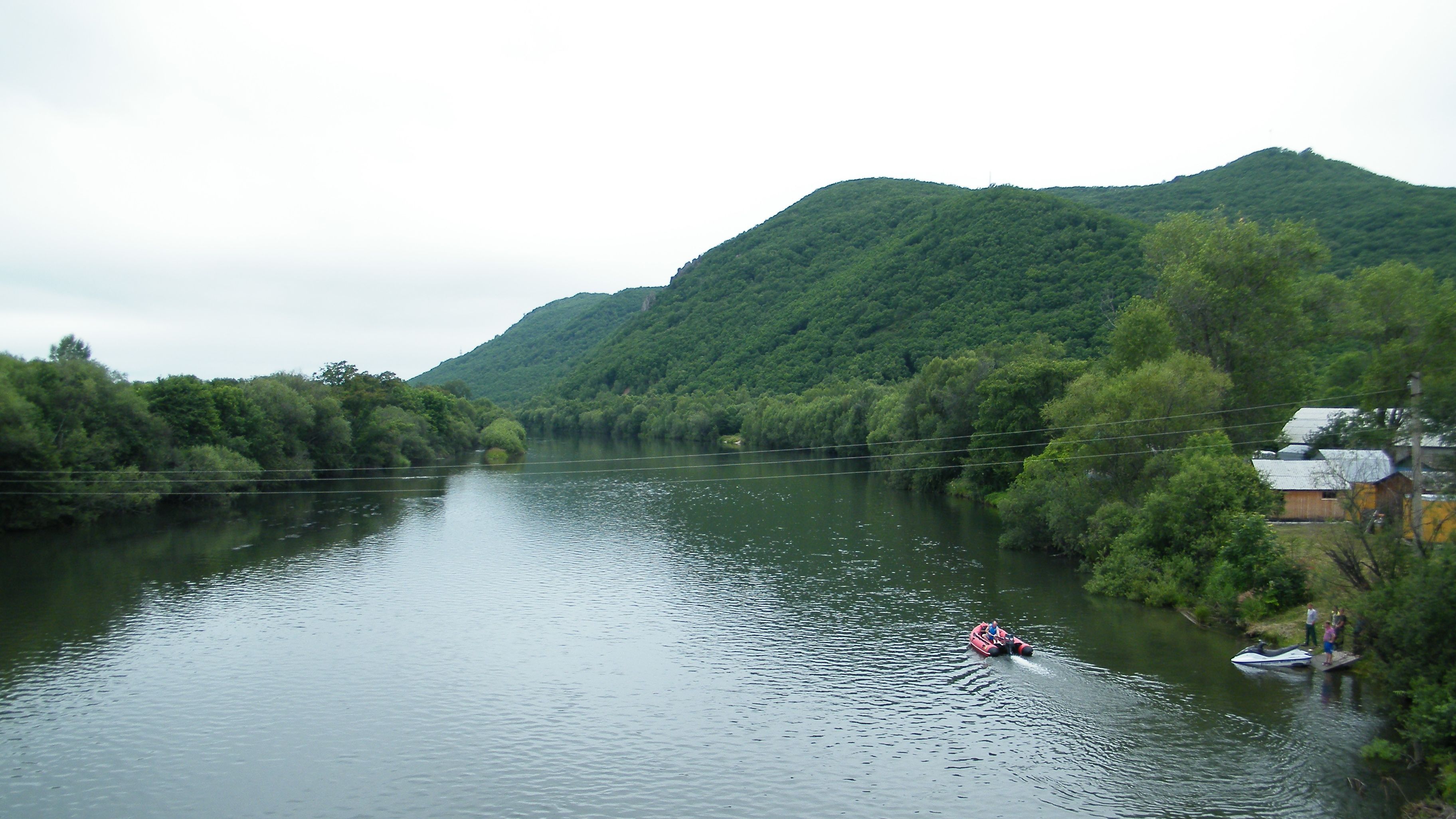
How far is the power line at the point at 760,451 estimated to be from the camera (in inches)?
1529

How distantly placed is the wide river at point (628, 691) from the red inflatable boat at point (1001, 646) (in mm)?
397

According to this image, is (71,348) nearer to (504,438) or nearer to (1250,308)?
(504,438)

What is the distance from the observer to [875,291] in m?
133

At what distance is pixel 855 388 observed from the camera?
3684 inches

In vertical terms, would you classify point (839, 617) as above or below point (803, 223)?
below

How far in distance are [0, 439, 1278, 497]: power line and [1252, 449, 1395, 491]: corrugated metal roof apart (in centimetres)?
400

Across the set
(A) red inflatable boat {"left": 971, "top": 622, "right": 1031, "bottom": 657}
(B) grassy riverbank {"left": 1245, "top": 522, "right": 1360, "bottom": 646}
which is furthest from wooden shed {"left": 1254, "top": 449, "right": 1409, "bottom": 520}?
(A) red inflatable boat {"left": 971, "top": 622, "right": 1031, "bottom": 657}

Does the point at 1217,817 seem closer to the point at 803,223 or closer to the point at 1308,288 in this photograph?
the point at 1308,288

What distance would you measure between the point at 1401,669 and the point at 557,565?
106ft

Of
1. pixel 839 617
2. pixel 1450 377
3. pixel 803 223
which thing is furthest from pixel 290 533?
pixel 803 223

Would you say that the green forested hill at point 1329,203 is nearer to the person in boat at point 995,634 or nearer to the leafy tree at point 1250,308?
the leafy tree at point 1250,308

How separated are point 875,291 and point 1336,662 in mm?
112022

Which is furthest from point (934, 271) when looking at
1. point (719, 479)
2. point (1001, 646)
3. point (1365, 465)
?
point (1001, 646)

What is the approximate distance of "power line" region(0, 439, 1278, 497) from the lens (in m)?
39.9
